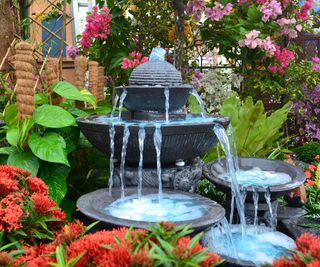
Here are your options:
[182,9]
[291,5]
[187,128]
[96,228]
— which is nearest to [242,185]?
[187,128]

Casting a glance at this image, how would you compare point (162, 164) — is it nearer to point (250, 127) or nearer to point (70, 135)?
point (70, 135)

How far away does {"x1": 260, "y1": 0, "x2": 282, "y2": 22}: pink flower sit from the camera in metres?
5.06

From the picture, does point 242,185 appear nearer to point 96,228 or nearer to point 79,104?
point 96,228

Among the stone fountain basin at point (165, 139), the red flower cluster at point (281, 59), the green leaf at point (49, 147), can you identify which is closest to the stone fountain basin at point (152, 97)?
the stone fountain basin at point (165, 139)

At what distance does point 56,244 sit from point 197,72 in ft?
15.5

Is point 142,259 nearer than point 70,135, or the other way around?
point 142,259

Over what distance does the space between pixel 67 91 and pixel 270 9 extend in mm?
2861

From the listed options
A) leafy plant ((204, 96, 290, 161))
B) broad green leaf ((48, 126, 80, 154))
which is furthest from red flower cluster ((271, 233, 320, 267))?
leafy plant ((204, 96, 290, 161))

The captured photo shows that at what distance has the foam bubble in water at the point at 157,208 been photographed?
245cm

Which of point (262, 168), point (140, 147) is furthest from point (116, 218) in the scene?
point (262, 168)

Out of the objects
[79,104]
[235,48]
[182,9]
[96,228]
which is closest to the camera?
[96,228]

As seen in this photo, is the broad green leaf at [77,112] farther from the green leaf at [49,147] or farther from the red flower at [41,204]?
the red flower at [41,204]

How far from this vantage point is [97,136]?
289cm

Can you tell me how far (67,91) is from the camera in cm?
328
